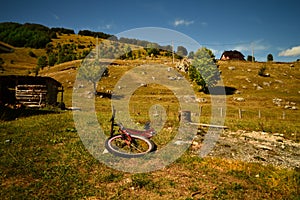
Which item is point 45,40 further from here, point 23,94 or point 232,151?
point 232,151

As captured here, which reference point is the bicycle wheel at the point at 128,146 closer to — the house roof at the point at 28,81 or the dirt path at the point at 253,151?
the dirt path at the point at 253,151

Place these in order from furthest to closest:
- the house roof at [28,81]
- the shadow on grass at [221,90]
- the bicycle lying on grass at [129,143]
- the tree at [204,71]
A: 1. the shadow on grass at [221,90]
2. the tree at [204,71]
3. the house roof at [28,81]
4. the bicycle lying on grass at [129,143]

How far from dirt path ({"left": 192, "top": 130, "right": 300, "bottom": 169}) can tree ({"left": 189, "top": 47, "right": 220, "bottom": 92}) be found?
163 feet

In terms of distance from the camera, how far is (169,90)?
69.1 metres

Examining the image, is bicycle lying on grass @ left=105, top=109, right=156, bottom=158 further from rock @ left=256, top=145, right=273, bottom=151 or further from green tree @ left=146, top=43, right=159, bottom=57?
green tree @ left=146, top=43, right=159, bottom=57

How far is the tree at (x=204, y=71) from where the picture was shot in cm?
6456

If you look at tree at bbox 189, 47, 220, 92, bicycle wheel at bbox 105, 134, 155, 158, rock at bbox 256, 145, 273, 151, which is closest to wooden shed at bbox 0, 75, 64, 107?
bicycle wheel at bbox 105, 134, 155, 158

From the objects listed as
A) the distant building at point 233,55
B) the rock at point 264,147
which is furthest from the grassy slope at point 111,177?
the distant building at point 233,55

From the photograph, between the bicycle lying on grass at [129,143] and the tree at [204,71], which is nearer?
the bicycle lying on grass at [129,143]

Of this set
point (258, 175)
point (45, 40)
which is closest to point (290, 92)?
point (258, 175)

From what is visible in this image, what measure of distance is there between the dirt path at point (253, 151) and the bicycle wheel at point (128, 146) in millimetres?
2898

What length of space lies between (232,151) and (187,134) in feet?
12.3

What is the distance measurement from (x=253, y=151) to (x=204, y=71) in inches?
2182

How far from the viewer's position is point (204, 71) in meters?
65.8
